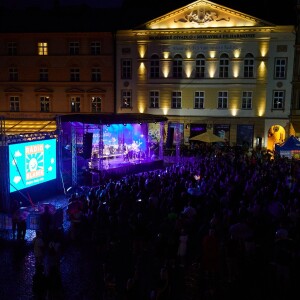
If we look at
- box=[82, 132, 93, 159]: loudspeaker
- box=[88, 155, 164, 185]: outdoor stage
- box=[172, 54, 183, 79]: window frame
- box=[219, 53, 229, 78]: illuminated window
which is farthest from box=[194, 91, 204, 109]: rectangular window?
box=[82, 132, 93, 159]: loudspeaker

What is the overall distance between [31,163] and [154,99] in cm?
2034

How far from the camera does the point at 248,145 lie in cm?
3344

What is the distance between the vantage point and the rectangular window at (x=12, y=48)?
3669cm

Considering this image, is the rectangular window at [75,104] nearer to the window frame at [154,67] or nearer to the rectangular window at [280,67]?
the window frame at [154,67]

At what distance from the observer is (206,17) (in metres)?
33.2

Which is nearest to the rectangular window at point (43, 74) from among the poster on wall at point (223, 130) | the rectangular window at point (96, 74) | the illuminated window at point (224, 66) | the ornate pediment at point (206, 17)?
the rectangular window at point (96, 74)

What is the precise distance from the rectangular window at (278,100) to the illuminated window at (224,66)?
15.1ft

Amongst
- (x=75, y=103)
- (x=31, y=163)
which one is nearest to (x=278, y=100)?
(x=75, y=103)

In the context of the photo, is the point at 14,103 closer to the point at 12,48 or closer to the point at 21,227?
the point at 12,48

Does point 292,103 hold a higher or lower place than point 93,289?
higher

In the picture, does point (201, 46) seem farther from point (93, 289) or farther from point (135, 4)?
point (93, 289)

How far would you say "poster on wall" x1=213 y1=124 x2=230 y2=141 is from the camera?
34469 mm

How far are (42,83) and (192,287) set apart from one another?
31370mm

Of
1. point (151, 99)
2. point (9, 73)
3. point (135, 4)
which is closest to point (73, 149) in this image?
point (151, 99)
